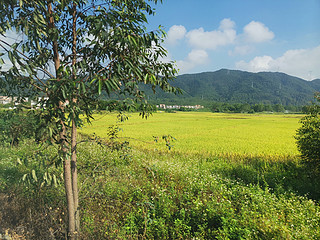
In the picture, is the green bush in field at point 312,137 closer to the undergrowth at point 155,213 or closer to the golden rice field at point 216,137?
the undergrowth at point 155,213

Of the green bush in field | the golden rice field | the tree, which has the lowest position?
the golden rice field

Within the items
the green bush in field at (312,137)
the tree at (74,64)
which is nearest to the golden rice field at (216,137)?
the tree at (74,64)

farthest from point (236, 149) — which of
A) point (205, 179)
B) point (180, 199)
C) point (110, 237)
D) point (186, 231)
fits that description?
point (110, 237)

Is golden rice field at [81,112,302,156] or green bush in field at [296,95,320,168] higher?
green bush in field at [296,95,320,168]

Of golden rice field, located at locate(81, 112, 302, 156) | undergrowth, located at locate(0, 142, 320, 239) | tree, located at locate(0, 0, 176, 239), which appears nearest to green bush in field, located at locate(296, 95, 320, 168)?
undergrowth, located at locate(0, 142, 320, 239)

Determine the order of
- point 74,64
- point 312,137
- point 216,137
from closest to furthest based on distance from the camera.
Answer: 1. point 74,64
2. point 312,137
3. point 216,137

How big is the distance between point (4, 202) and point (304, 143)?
10.9 metres

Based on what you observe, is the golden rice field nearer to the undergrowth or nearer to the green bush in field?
the undergrowth

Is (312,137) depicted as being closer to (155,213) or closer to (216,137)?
(155,213)

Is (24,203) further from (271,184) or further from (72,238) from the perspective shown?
(271,184)

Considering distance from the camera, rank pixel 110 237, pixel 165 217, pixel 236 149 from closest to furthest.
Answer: pixel 110 237
pixel 165 217
pixel 236 149

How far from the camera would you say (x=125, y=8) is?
10.2ft

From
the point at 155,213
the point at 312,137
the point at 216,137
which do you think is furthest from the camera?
the point at 216,137

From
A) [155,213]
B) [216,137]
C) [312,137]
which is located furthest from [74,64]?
[216,137]
